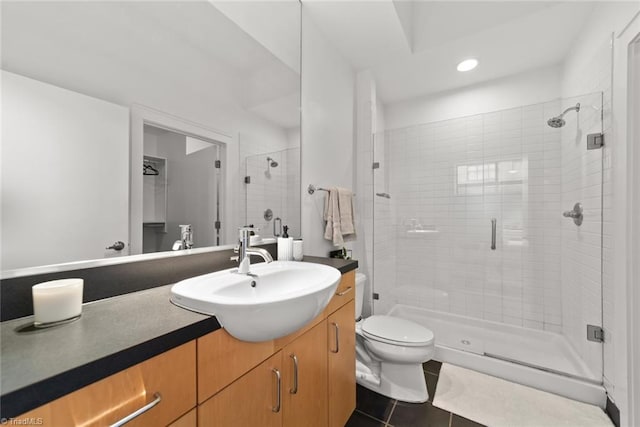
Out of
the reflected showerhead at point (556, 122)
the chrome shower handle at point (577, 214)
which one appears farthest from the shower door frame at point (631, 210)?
the reflected showerhead at point (556, 122)

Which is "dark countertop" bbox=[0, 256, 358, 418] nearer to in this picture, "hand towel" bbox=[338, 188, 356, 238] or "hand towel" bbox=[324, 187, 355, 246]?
"hand towel" bbox=[324, 187, 355, 246]

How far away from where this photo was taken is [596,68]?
1.59m

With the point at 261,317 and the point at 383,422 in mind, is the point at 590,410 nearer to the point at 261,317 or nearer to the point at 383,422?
the point at 383,422

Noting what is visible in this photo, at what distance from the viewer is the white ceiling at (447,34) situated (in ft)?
5.54

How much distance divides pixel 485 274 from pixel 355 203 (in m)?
1.34

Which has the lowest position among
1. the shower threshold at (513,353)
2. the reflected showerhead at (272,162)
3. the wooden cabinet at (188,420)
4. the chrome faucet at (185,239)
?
the shower threshold at (513,353)

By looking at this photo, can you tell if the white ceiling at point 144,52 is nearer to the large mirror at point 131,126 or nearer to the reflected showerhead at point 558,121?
the large mirror at point 131,126

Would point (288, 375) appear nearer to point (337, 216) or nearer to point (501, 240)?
point (337, 216)

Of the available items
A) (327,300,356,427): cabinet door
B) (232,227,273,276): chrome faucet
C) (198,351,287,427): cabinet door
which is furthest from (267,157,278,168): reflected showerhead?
(198,351,287,427): cabinet door

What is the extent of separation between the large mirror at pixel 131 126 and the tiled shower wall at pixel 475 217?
1.50 meters

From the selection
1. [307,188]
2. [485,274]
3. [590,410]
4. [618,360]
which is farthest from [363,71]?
[590,410]

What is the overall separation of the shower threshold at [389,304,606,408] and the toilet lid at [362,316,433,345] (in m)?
0.47

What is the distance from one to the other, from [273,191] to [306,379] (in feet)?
3.11

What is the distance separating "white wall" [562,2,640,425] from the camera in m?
1.31
